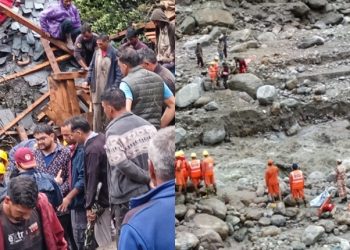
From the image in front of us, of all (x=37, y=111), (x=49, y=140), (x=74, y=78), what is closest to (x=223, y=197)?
(x=49, y=140)

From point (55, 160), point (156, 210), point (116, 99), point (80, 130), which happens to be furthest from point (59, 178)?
point (156, 210)

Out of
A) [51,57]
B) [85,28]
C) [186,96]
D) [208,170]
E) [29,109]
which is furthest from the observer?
[29,109]

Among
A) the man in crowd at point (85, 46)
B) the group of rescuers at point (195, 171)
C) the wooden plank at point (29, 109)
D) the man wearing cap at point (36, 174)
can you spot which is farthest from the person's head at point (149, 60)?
the wooden plank at point (29, 109)

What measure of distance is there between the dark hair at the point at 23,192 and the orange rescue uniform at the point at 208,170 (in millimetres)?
352

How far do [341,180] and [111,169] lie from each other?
0.53 m

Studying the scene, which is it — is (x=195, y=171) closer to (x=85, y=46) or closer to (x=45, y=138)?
(x=45, y=138)

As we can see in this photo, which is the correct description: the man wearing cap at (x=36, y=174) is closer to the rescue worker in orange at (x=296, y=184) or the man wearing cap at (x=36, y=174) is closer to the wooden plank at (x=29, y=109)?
the rescue worker in orange at (x=296, y=184)

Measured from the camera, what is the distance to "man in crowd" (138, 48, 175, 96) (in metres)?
1.16

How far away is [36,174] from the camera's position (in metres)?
1.49

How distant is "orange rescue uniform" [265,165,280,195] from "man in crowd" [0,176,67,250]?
488 millimetres

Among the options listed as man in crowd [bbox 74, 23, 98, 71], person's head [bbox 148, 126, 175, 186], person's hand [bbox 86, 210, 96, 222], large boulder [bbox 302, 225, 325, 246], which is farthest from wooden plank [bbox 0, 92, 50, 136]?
person's head [bbox 148, 126, 175, 186]

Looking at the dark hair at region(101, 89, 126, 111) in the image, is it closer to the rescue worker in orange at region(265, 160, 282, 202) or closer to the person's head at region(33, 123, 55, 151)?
the rescue worker in orange at region(265, 160, 282, 202)

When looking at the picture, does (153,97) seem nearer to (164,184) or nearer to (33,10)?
(164,184)

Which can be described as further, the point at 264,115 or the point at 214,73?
the point at 264,115
